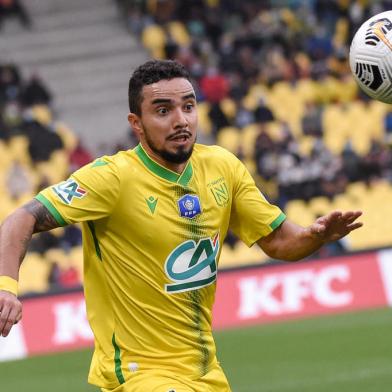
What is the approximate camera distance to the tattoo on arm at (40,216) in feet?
17.0

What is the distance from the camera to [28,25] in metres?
25.2

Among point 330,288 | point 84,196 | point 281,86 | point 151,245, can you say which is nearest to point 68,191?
point 84,196

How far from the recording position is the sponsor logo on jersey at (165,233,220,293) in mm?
5418

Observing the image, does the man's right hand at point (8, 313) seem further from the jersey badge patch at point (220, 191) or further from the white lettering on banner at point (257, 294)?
the white lettering on banner at point (257, 294)

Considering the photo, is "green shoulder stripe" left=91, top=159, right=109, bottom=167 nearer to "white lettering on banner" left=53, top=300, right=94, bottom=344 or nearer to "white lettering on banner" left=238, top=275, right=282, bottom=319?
"white lettering on banner" left=53, top=300, right=94, bottom=344

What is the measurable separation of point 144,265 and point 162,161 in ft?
1.57

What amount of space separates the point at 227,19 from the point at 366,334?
1248 centimetres

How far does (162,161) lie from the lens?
5496mm

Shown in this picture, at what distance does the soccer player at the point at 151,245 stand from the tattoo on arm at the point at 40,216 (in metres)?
0.01

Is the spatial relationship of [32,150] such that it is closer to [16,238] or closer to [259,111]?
[259,111]

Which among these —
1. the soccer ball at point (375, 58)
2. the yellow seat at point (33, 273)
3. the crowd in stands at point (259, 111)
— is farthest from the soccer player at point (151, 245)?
the yellow seat at point (33, 273)

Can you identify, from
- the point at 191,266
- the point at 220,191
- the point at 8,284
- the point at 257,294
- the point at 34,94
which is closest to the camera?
the point at 8,284

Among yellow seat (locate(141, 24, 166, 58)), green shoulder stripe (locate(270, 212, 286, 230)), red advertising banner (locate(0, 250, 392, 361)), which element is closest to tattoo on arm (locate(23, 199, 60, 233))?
green shoulder stripe (locate(270, 212, 286, 230))

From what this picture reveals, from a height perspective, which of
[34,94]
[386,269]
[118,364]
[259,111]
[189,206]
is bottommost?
[386,269]
